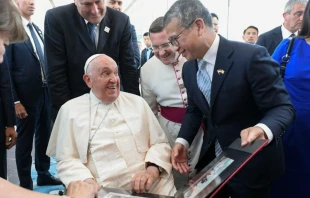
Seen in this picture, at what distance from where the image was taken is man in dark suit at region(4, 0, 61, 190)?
314 centimetres

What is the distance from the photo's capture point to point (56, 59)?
2.24 meters

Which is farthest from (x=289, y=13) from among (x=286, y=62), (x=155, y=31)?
(x=155, y=31)

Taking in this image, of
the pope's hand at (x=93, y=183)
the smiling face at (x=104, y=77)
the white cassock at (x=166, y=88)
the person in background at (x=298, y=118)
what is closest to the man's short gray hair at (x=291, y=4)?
the person in background at (x=298, y=118)

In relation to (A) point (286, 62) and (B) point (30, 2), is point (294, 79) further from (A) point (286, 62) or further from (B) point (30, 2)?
(B) point (30, 2)

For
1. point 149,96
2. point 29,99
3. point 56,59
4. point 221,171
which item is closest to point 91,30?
point 56,59

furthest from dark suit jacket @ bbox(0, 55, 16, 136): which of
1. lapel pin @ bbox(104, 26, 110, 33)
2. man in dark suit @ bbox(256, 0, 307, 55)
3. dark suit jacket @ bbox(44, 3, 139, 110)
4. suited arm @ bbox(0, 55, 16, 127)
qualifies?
man in dark suit @ bbox(256, 0, 307, 55)

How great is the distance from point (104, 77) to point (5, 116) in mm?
841

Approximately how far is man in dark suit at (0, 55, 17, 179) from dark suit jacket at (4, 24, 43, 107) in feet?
2.95

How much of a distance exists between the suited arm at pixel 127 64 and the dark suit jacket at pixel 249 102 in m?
0.83

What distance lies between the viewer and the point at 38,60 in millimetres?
3289

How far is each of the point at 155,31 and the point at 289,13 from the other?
5.72 feet

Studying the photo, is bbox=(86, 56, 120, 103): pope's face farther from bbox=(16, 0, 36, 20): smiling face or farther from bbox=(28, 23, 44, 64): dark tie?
bbox=(16, 0, 36, 20): smiling face

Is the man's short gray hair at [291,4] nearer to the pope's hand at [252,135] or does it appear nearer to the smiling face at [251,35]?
the pope's hand at [252,135]

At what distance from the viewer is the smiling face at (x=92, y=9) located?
2.13 meters
